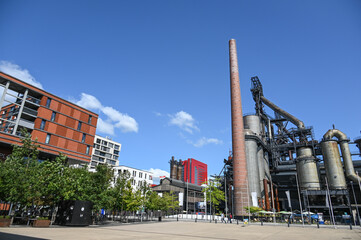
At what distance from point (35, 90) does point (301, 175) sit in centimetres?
6888

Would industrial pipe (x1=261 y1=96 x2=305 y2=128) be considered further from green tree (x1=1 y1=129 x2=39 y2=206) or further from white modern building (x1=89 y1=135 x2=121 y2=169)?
green tree (x1=1 y1=129 x2=39 y2=206)

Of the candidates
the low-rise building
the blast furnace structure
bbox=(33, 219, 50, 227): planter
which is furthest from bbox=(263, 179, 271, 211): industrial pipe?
bbox=(33, 219, 50, 227): planter

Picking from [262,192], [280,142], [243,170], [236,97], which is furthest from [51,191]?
[280,142]

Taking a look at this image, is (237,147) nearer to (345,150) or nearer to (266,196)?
(266,196)

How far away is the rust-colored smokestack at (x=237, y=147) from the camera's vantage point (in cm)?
5134

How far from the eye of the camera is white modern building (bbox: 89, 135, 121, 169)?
90.5m

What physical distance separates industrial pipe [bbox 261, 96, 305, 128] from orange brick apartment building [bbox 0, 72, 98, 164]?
58198 millimetres

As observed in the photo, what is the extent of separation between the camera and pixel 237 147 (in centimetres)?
5503

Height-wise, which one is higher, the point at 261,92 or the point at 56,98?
the point at 261,92

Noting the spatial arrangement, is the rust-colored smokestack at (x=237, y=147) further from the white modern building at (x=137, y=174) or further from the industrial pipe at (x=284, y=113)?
the white modern building at (x=137, y=174)

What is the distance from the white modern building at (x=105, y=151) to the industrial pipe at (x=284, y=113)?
6471 centimetres

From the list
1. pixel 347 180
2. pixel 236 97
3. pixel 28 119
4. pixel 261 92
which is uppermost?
pixel 261 92

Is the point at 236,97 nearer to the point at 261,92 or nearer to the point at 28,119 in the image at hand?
the point at 261,92

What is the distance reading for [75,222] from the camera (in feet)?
80.5
